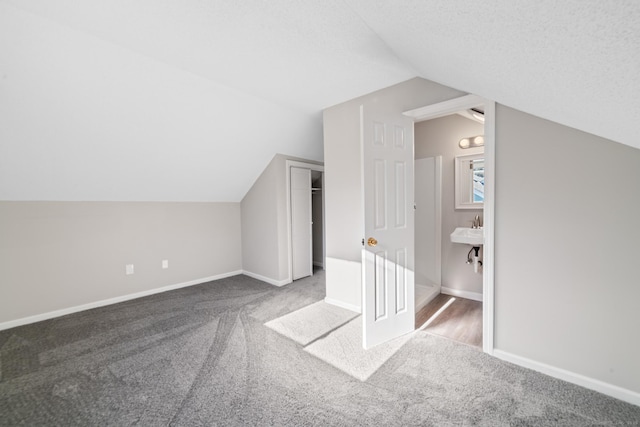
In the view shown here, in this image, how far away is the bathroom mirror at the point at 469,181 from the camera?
3.22 meters

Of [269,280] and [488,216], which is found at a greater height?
[488,216]

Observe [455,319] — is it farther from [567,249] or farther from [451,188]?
[451,188]

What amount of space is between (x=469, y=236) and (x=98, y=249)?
4418mm

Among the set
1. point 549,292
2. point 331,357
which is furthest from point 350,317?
point 549,292

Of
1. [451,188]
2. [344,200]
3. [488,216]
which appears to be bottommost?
[488,216]

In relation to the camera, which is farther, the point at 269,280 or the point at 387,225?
the point at 269,280

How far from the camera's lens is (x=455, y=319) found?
279 centimetres

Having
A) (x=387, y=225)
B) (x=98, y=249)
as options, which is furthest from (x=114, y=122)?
(x=387, y=225)

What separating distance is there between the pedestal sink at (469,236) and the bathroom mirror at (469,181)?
371mm

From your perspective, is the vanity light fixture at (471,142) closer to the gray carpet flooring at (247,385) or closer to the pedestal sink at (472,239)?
the pedestal sink at (472,239)

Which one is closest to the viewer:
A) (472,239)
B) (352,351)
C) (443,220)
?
(352,351)

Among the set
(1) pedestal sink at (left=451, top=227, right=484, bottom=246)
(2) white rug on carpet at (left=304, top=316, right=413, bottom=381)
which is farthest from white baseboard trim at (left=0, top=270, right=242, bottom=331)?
(1) pedestal sink at (left=451, top=227, right=484, bottom=246)

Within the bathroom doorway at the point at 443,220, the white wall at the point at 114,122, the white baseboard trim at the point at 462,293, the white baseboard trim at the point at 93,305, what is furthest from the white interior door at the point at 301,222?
the white baseboard trim at the point at 462,293

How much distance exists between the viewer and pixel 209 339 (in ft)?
8.15
